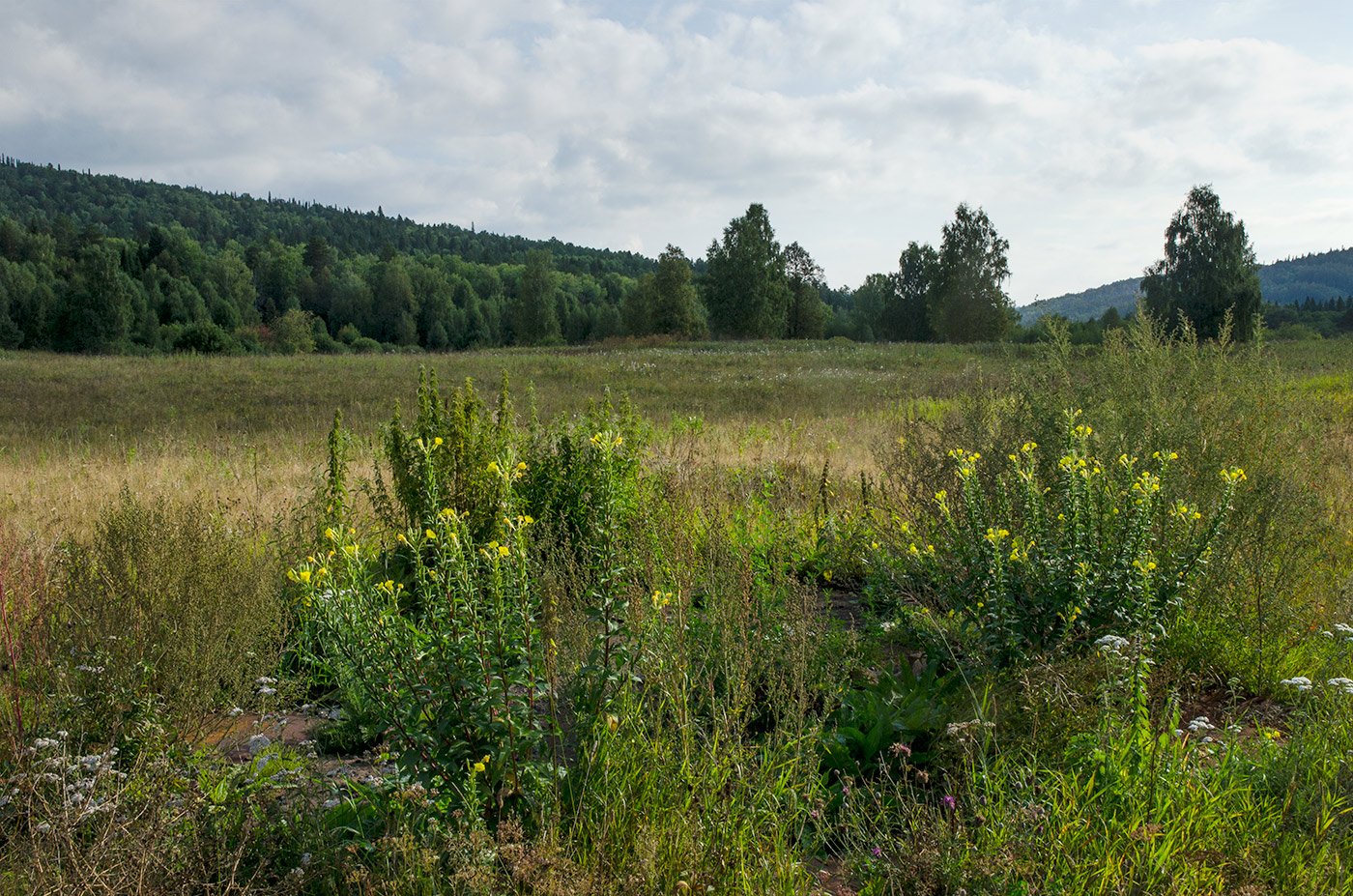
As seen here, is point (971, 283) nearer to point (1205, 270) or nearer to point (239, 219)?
point (1205, 270)

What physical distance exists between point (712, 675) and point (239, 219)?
163093mm

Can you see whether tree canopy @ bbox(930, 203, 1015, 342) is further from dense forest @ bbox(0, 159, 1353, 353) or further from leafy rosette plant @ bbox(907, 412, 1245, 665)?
leafy rosette plant @ bbox(907, 412, 1245, 665)

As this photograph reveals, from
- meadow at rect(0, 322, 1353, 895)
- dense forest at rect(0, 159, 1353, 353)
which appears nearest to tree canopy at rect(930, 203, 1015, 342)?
dense forest at rect(0, 159, 1353, 353)

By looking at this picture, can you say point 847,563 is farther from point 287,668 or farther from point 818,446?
point 818,446

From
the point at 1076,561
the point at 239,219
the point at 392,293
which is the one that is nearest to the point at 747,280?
the point at 392,293

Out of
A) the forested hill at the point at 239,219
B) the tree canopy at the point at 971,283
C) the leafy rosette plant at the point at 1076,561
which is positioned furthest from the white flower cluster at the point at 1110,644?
the forested hill at the point at 239,219

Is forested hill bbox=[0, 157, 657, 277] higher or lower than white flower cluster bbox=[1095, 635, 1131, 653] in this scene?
higher

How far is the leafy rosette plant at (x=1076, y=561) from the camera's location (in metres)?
2.90

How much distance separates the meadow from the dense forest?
3.25 meters

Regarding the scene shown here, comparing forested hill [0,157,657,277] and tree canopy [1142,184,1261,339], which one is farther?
forested hill [0,157,657,277]

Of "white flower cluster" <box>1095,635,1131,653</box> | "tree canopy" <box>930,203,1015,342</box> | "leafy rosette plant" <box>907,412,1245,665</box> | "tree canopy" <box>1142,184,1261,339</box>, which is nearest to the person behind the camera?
"white flower cluster" <box>1095,635,1131,653</box>

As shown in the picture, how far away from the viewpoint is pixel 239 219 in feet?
452

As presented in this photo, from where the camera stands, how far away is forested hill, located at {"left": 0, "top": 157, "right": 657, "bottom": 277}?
122 meters

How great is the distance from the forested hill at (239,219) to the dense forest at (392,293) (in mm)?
613
